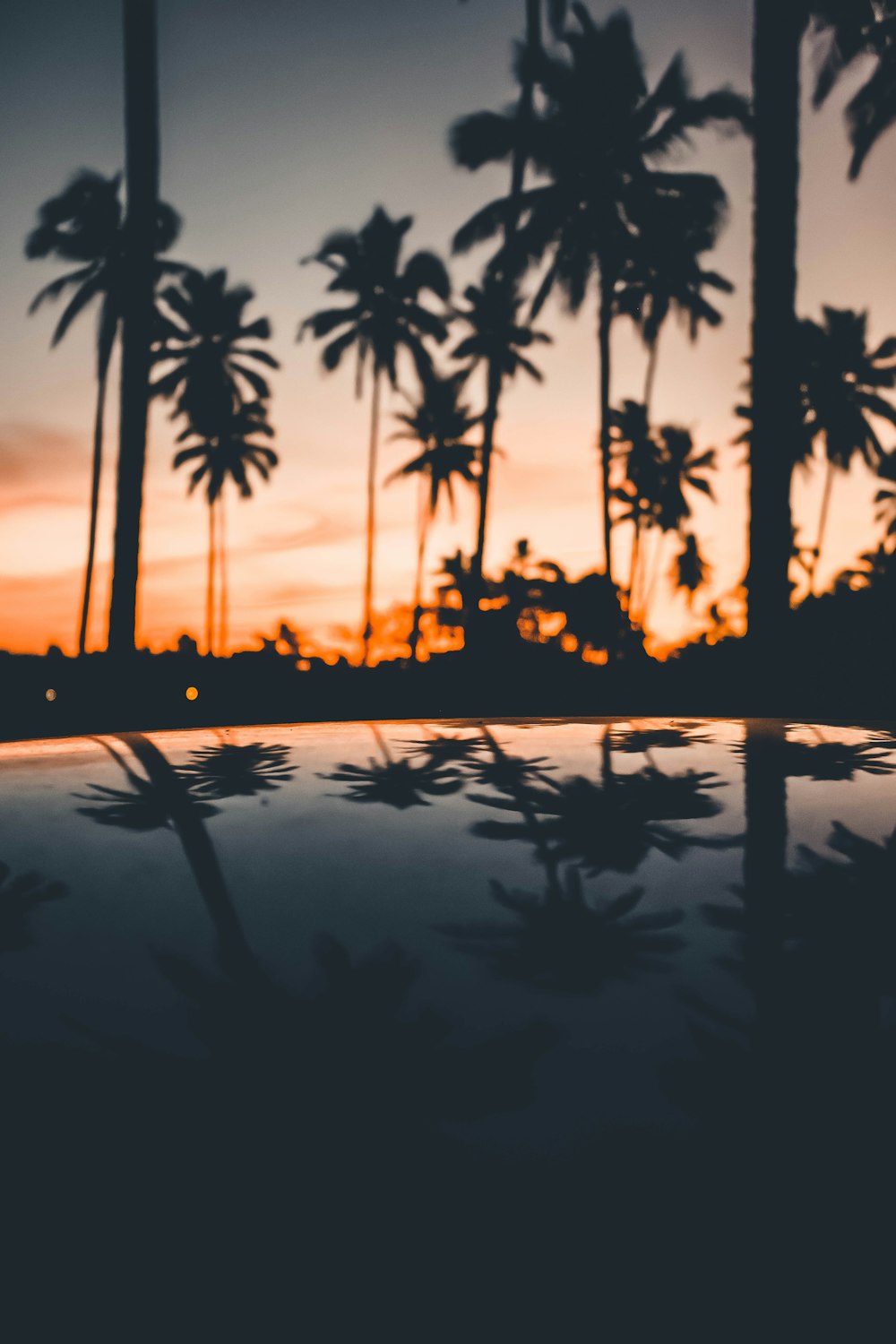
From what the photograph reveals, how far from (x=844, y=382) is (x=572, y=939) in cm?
3887

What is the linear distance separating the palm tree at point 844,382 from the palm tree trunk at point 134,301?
28.3 meters

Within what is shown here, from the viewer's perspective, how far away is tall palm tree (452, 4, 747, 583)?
64.3ft

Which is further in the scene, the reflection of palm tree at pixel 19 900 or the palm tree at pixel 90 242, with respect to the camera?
the palm tree at pixel 90 242

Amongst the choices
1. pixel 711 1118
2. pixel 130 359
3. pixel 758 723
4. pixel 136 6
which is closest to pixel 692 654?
pixel 130 359

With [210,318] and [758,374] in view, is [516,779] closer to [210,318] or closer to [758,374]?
[758,374]

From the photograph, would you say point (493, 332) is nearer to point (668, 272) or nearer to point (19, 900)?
point (668, 272)

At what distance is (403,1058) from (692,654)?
17314mm

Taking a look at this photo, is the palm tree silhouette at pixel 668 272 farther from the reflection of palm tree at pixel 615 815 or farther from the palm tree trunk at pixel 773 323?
the reflection of palm tree at pixel 615 815

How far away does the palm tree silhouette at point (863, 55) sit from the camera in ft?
39.5

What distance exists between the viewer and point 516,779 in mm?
1197

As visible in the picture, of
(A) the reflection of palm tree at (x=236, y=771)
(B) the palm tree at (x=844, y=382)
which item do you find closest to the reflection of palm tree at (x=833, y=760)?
(A) the reflection of palm tree at (x=236, y=771)

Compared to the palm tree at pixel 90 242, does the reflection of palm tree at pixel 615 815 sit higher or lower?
lower

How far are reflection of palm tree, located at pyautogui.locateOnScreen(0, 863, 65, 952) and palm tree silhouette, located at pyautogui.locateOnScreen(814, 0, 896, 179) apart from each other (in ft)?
48.8

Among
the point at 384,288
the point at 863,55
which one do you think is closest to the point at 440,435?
the point at 384,288
